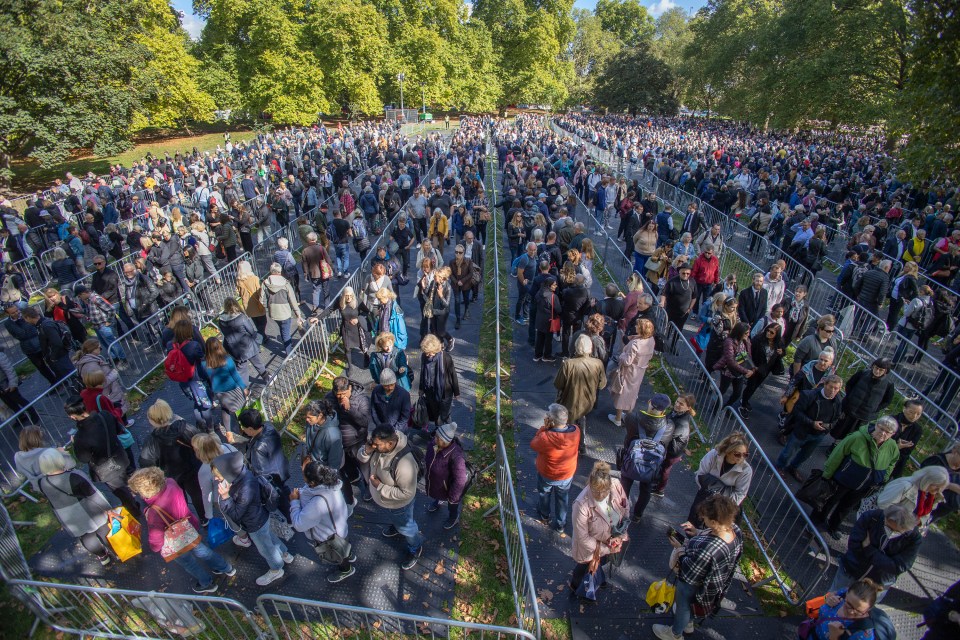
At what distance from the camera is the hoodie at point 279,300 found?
815 cm

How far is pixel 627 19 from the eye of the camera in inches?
3489

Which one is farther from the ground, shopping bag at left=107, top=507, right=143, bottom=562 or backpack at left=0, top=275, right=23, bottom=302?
backpack at left=0, top=275, right=23, bottom=302

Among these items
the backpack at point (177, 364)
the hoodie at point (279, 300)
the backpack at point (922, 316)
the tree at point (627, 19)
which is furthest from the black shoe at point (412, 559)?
the tree at point (627, 19)

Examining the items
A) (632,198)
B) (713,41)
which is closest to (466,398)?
(632,198)

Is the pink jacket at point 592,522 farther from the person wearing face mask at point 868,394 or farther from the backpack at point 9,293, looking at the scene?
the backpack at point 9,293

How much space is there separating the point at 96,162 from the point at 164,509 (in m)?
43.1

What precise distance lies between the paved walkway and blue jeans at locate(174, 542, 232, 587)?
7.9 inches

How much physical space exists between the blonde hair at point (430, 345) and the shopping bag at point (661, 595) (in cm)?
347

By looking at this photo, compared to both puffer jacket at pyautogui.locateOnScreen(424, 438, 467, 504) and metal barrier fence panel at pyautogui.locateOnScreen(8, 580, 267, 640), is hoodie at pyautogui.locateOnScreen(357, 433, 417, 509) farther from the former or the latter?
metal barrier fence panel at pyautogui.locateOnScreen(8, 580, 267, 640)

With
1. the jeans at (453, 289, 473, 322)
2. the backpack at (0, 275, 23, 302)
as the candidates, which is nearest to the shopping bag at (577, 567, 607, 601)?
the jeans at (453, 289, 473, 322)

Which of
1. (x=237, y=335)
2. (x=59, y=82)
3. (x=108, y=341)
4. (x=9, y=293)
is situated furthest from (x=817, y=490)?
(x=59, y=82)

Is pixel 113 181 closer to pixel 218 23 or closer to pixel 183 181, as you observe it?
pixel 183 181

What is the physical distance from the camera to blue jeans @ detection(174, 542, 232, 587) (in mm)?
4621

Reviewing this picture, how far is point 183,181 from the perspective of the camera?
19.5 meters
